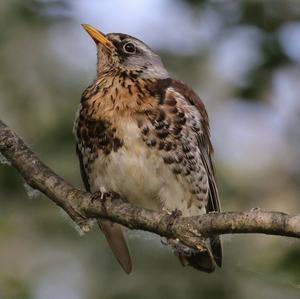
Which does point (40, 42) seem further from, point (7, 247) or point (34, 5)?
point (7, 247)

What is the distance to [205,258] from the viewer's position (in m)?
6.45

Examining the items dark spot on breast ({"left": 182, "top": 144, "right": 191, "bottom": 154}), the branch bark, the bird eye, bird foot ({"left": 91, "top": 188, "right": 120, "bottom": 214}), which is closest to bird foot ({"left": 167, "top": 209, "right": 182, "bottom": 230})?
the branch bark

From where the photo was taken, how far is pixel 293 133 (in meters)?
8.47

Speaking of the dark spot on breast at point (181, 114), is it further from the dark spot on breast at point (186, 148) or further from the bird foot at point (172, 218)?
the bird foot at point (172, 218)

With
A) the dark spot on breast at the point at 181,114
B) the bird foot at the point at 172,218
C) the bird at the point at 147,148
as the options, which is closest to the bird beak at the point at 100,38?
the bird at the point at 147,148

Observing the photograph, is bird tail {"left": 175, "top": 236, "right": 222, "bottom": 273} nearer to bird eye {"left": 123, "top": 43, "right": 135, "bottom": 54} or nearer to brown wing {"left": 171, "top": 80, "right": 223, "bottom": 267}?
brown wing {"left": 171, "top": 80, "right": 223, "bottom": 267}

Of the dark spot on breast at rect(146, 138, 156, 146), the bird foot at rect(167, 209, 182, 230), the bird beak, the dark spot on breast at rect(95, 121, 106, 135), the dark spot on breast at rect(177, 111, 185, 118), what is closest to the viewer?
the bird foot at rect(167, 209, 182, 230)

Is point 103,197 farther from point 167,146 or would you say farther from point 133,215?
point 167,146

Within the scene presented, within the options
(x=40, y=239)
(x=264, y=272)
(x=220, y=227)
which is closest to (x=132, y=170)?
(x=264, y=272)

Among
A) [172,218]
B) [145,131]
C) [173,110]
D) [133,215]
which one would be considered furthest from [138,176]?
[172,218]

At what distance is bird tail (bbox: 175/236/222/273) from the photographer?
6422 millimetres

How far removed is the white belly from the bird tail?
0.43 m

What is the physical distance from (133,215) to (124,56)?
7.84ft

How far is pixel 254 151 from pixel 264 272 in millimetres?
5796
